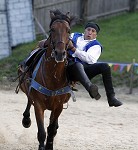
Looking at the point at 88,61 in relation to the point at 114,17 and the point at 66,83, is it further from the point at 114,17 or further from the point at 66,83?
the point at 114,17

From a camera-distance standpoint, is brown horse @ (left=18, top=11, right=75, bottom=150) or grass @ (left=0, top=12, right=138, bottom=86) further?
grass @ (left=0, top=12, right=138, bottom=86)

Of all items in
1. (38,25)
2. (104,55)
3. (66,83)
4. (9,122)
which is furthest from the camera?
(38,25)

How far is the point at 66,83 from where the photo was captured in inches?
261

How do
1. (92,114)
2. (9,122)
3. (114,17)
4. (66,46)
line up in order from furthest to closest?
(114,17), (92,114), (9,122), (66,46)

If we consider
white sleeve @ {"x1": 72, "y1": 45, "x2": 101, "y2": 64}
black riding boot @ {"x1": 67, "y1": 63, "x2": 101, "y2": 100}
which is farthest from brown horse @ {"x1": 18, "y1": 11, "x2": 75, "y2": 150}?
white sleeve @ {"x1": 72, "y1": 45, "x2": 101, "y2": 64}

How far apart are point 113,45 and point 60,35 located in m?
10.2

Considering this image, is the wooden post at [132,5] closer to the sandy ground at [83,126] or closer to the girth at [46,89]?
the sandy ground at [83,126]

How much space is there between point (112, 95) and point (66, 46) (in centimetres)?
130

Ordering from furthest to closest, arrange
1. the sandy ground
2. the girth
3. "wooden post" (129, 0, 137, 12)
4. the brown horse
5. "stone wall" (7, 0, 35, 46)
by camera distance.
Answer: "wooden post" (129, 0, 137, 12), "stone wall" (7, 0, 35, 46), the sandy ground, the girth, the brown horse

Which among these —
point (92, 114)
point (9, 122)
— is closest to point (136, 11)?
point (92, 114)

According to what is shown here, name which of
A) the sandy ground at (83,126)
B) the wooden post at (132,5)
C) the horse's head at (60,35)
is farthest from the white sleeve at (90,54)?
the wooden post at (132,5)

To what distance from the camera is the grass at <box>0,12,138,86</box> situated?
14070 millimetres

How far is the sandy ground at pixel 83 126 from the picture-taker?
7.93 meters

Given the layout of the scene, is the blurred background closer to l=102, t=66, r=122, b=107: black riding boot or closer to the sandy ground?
the sandy ground
